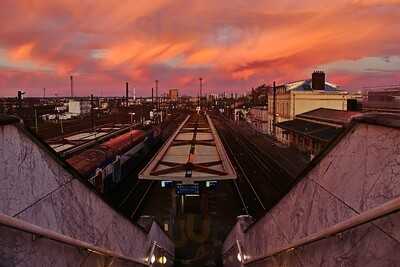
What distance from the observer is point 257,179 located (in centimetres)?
3005

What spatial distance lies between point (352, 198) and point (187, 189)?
1257 cm

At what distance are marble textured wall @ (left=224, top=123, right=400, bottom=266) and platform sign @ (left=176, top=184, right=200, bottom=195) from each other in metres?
10.5

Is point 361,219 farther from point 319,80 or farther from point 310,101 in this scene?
point 319,80

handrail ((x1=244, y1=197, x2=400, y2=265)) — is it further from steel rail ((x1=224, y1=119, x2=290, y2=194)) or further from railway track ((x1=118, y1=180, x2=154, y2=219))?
steel rail ((x1=224, y1=119, x2=290, y2=194))

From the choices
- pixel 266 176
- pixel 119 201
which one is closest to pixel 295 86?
pixel 266 176

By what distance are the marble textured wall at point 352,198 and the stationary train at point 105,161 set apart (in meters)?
12.4

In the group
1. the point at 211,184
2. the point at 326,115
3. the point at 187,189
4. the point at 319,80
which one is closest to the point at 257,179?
the point at 326,115

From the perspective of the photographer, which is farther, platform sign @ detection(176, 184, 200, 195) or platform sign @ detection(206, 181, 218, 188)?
platform sign @ detection(206, 181, 218, 188)

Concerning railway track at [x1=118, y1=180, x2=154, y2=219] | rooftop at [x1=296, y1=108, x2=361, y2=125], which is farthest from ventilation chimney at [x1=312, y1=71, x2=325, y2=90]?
railway track at [x1=118, y1=180, x2=154, y2=219]

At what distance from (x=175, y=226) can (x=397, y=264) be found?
1555cm

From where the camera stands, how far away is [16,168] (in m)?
3.72

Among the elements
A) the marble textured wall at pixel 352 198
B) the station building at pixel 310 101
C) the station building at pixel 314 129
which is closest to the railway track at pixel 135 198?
the station building at pixel 314 129

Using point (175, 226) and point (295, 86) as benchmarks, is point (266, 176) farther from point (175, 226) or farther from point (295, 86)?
point (295, 86)

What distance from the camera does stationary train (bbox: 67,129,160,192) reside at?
1801 cm
